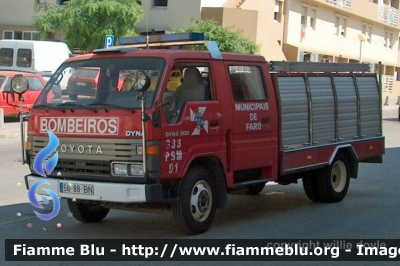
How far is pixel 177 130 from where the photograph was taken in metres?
7.22

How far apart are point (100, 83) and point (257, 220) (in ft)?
9.37

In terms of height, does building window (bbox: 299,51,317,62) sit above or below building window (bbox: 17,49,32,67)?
above

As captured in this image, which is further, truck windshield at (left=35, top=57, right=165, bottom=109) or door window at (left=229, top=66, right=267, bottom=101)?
door window at (left=229, top=66, right=267, bottom=101)

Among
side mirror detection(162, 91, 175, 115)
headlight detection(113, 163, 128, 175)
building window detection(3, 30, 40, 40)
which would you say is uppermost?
building window detection(3, 30, 40, 40)

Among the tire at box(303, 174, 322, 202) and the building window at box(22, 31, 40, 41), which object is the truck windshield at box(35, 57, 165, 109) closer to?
the tire at box(303, 174, 322, 202)

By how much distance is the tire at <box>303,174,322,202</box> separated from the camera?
10.1 metres

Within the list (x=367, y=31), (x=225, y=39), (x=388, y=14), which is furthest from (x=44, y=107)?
(x=388, y=14)

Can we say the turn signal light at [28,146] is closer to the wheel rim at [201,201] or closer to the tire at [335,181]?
the wheel rim at [201,201]

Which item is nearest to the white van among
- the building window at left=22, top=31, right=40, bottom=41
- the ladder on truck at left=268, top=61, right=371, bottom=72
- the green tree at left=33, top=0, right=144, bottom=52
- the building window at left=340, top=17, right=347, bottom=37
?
the green tree at left=33, top=0, right=144, bottom=52

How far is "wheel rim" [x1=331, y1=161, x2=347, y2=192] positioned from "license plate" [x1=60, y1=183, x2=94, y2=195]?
4593 millimetres

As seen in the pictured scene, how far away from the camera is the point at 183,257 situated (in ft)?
22.5

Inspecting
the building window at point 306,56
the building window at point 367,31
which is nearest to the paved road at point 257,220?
the building window at point 306,56

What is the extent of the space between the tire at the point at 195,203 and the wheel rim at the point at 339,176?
315 centimetres

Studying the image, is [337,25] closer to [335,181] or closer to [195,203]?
[335,181]
